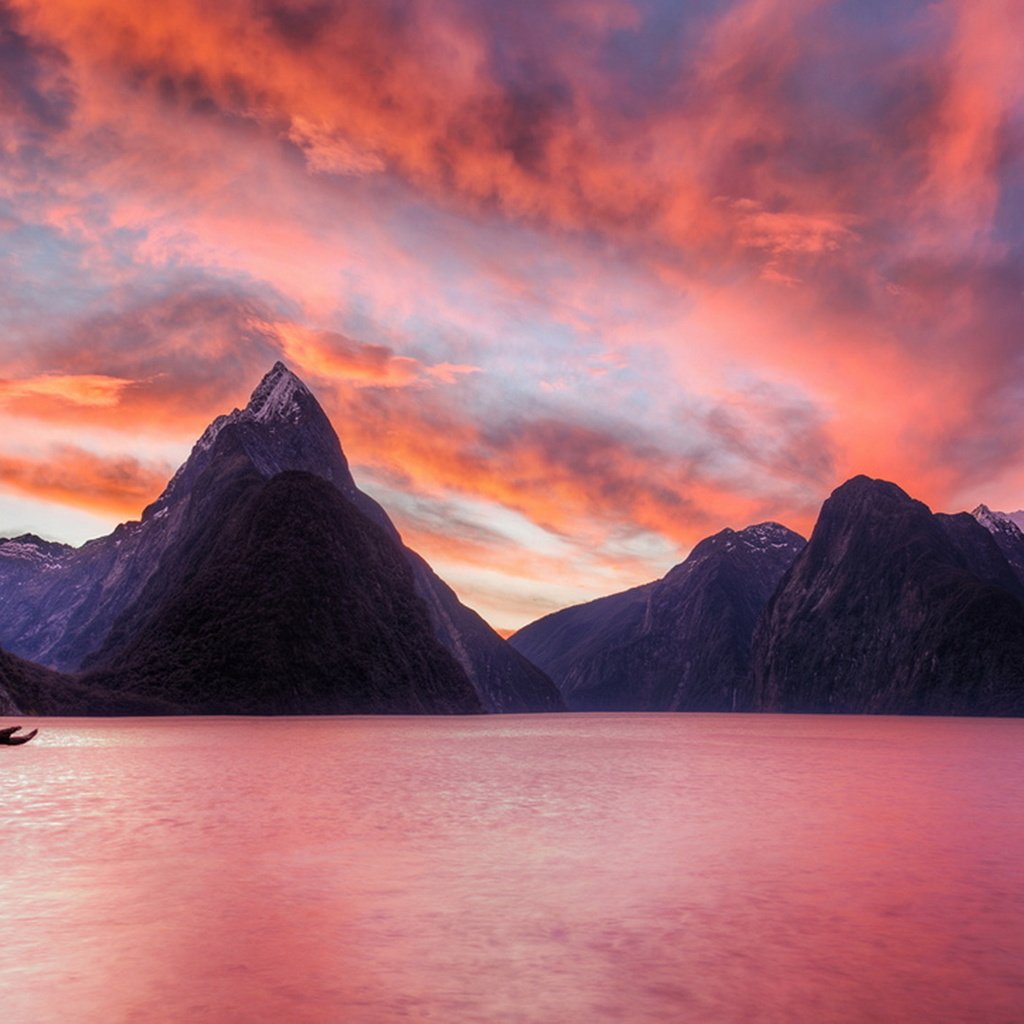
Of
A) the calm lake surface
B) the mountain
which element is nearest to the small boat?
the calm lake surface

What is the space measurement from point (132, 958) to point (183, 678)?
561 feet

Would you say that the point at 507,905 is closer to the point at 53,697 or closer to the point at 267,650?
the point at 53,697

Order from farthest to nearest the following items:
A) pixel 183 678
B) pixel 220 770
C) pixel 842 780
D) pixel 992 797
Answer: pixel 183 678 → pixel 220 770 → pixel 842 780 → pixel 992 797

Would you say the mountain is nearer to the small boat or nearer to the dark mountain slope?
the dark mountain slope

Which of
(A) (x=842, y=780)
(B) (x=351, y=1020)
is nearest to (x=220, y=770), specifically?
(A) (x=842, y=780)

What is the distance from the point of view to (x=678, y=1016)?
10469 millimetres

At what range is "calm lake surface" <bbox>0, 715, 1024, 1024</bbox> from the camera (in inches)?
441

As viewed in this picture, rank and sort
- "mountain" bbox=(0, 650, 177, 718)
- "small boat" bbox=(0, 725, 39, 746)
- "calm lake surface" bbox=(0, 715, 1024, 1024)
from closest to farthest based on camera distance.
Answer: "calm lake surface" bbox=(0, 715, 1024, 1024) < "small boat" bbox=(0, 725, 39, 746) < "mountain" bbox=(0, 650, 177, 718)

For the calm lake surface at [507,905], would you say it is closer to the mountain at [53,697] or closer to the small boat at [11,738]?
the small boat at [11,738]

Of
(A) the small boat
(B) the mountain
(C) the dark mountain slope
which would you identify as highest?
(C) the dark mountain slope

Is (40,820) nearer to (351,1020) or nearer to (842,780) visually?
(351,1020)

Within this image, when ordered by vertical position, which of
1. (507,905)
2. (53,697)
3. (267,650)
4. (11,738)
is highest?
(267,650)

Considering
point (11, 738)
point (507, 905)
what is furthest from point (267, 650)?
point (507, 905)

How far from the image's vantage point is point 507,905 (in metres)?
16.5
